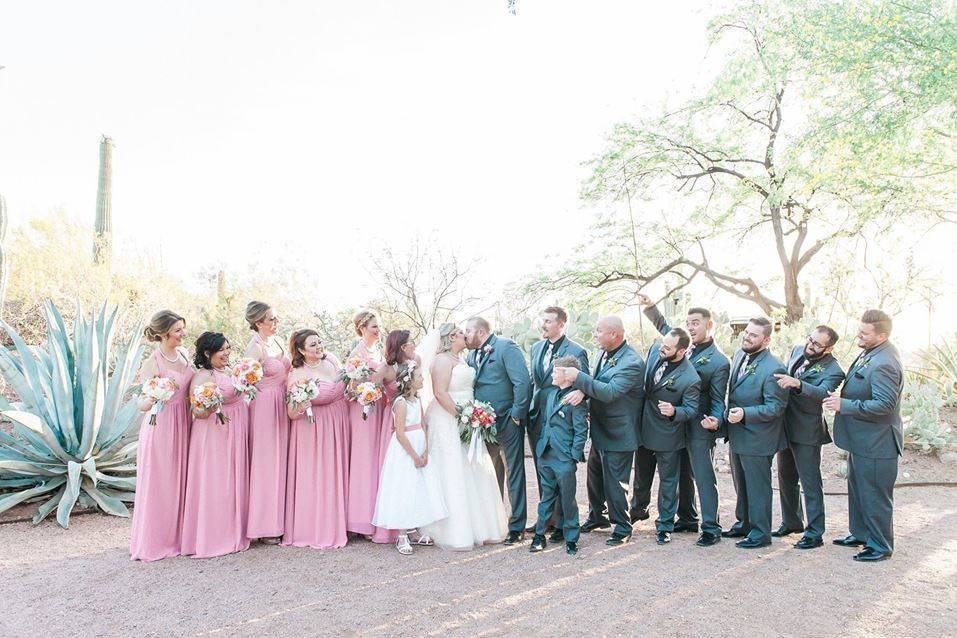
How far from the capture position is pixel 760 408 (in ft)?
20.5

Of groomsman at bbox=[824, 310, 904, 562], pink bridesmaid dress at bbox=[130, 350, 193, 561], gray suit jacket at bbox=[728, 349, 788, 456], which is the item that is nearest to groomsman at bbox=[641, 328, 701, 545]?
gray suit jacket at bbox=[728, 349, 788, 456]

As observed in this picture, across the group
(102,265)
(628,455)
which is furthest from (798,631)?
(102,265)

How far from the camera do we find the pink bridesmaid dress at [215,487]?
20.2ft

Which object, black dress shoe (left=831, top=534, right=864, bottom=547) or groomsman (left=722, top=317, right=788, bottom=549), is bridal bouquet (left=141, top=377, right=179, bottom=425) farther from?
black dress shoe (left=831, top=534, right=864, bottom=547)

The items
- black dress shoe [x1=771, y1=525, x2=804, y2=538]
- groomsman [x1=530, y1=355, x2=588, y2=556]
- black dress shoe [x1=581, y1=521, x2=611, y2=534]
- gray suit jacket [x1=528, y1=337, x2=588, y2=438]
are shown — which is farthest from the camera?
black dress shoe [x1=581, y1=521, x2=611, y2=534]

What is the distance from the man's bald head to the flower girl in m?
1.67

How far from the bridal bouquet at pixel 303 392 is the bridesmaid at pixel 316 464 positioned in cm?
10

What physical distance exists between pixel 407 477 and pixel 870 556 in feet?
13.0

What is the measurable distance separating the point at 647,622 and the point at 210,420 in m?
3.96

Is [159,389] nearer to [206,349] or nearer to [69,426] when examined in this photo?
[206,349]

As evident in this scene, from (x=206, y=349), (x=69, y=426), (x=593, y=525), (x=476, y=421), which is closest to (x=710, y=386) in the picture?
→ (x=593, y=525)

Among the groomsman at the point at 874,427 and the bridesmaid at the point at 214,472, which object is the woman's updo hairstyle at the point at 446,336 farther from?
the groomsman at the point at 874,427

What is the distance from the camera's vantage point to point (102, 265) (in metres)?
19.8

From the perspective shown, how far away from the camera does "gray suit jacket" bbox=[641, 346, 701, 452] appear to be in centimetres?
640
